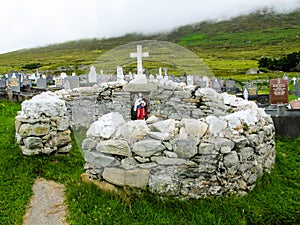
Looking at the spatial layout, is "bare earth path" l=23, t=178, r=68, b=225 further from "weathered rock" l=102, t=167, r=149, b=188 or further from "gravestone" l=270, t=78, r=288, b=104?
"gravestone" l=270, t=78, r=288, b=104

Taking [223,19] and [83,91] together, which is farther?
[223,19]

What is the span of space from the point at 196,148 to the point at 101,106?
668 centimetres

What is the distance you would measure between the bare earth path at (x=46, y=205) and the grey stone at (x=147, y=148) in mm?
1567

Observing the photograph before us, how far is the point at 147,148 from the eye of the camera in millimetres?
5859

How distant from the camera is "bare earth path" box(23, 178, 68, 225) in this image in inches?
225

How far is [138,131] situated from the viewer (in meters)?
6.03

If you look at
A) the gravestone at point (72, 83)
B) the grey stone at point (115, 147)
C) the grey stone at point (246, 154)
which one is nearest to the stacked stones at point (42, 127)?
the grey stone at point (115, 147)

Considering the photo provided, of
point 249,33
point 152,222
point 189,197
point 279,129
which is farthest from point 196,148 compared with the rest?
point 249,33

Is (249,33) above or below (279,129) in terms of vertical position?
above

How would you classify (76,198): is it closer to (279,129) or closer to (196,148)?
(196,148)

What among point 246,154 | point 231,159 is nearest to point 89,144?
point 231,159

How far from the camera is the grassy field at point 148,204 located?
5598 mm

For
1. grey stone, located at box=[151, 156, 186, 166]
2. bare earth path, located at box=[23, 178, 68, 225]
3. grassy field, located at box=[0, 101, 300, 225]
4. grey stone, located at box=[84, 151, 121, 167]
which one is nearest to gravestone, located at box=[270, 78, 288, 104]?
grassy field, located at box=[0, 101, 300, 225]

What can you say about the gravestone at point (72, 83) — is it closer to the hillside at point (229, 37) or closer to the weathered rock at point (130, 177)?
the weathered rock at point (130, 177)
